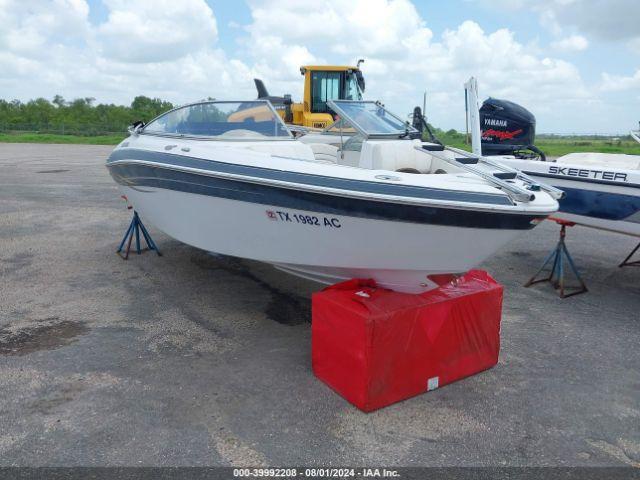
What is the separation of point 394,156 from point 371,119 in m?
0.58

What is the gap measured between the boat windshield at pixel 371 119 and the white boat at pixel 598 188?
1.58 metres

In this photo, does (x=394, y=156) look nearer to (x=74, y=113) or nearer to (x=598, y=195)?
(x=598, y=195)

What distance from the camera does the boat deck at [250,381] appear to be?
2787 mm

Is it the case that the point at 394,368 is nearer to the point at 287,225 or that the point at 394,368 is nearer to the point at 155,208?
the point at 287,225

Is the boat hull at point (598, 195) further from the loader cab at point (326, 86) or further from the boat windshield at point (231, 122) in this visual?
the loader cab at point (326, 86)

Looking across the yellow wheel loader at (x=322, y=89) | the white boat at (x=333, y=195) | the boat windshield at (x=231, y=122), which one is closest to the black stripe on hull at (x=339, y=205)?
the white boat at (x=333, y=195)

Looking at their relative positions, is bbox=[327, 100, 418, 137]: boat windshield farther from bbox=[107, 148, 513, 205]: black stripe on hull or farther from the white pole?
the white pole

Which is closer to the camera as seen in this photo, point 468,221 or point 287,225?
point 468,221

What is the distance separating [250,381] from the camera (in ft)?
11.4

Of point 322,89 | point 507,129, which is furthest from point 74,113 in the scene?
point 507,129

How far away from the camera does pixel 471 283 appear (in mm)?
3844

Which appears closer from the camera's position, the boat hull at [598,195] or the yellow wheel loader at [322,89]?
the boat hull at [598,195]

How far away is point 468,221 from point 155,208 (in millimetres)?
3069

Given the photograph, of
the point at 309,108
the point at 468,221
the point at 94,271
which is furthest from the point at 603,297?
the point at 309,108
